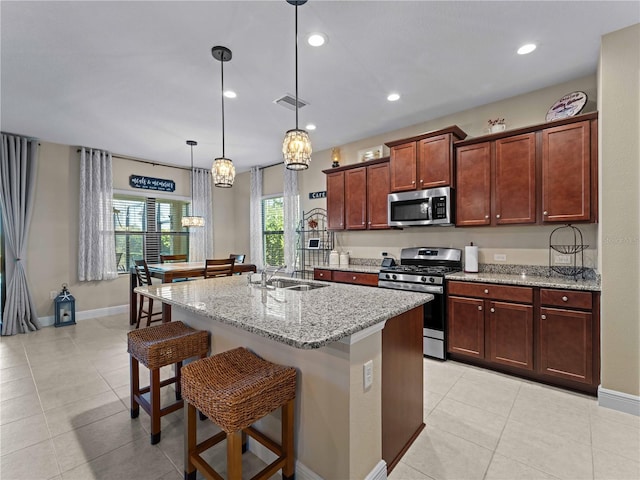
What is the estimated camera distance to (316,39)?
88.5 inches

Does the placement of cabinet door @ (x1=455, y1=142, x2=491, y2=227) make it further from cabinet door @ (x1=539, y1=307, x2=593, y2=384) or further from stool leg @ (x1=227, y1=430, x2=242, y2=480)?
stool leg @ (x1=227, y1=430, x2=242, y2=480)

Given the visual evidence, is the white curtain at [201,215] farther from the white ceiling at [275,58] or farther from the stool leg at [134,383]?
the stool leg at [134,383]

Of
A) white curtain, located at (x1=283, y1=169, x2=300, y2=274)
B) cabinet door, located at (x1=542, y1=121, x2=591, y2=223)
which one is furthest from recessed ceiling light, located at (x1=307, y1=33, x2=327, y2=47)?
white curtain, located at (x1=283, y1=169, x2=300, y2=274)

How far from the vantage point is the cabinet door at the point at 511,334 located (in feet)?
8.62

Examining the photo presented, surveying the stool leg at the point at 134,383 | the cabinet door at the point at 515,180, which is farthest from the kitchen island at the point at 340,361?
the cabinet door at the point at 515,180

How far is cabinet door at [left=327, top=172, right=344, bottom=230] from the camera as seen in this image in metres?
4.42

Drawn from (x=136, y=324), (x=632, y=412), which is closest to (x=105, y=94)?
(x=136, y=324)

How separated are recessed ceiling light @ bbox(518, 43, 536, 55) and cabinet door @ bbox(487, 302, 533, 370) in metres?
2.11

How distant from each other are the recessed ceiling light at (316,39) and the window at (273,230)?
3.73m

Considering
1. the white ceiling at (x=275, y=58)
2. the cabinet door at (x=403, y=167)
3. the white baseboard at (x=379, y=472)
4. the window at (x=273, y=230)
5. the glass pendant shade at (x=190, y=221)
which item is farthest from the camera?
the window at (x=273, y=230)

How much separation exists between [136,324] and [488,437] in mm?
4526

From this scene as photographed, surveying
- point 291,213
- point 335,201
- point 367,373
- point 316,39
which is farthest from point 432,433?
point 291,213

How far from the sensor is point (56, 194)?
4594 mm

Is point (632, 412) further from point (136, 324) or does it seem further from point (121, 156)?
point (121, 156)
